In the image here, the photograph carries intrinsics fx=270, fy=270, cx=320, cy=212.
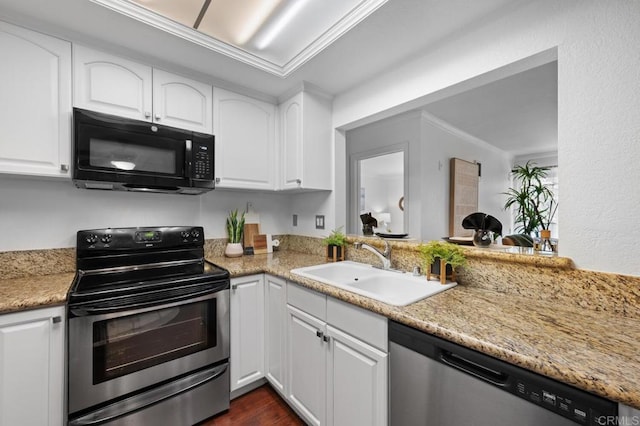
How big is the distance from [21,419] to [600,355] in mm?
2154

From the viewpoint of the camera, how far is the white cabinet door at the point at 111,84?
155cm

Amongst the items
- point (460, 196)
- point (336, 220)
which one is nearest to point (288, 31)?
point (336, 220)

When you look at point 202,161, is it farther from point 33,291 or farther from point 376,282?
point 376,282

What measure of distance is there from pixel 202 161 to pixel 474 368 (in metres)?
1.87

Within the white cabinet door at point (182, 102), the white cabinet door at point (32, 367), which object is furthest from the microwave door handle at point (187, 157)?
the white cabinet door at point (32, 367)

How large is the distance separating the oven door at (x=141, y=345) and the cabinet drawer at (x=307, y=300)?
0.41 meters

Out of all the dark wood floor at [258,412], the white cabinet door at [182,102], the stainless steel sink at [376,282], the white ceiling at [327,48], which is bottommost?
the dark wood floor at [258,412]

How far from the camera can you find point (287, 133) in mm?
2291

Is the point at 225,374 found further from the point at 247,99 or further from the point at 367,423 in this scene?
the point at 247,99

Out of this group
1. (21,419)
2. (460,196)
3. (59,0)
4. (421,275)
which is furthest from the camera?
(460,196)

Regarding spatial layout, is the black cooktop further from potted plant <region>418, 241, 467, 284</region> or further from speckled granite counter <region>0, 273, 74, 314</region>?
potted plant <region>418, 241, 467, 284</region>

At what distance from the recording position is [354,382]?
4.02 feet

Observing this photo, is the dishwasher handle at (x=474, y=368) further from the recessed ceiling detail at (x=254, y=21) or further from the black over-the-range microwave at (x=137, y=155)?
the black over-the-range microwave at (x=137, y=155)

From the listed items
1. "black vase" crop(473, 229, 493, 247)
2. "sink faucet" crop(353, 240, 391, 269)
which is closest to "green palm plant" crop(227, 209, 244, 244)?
"sink faucet" crop(353, 240, 391, 269)
